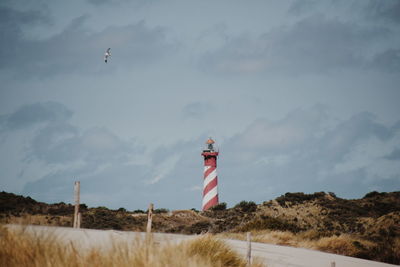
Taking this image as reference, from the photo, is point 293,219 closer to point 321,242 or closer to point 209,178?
point 321,242

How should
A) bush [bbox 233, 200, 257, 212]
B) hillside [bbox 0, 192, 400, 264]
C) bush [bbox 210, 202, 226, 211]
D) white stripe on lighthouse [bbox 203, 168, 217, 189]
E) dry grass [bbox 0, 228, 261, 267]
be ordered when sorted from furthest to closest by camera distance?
1. white stripe on lighthouse [bbox 203, 168, 217, 189]
2. bush [bbox 210, 202, 226, 211]
3. bush [bbox 233, 200, 257, 212]
4. hillside [bbox 0, 192, 400, 264]
5. dry grass [bbox 0, 228, 261, 267]

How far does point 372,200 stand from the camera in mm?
33281

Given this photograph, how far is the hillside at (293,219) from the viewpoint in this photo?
64.0 ft

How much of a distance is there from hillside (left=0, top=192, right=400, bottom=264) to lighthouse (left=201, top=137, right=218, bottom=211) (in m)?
1.46

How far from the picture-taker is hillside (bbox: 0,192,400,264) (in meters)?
19.5

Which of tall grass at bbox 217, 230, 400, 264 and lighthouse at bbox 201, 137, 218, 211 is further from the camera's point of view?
lighthouse at bbox 201, 137, 218, 211

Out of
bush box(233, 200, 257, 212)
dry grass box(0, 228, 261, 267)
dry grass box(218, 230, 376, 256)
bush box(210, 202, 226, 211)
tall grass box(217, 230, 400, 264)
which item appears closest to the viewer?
dry grass box(0, 228, 261, 267)

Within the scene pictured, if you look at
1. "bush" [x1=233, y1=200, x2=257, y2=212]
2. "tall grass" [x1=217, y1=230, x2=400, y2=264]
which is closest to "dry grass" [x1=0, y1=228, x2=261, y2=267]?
"tall grass" [x1=217, y1=230, x2=400, y2=264]

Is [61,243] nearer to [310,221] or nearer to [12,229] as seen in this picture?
Answer: [12,229]

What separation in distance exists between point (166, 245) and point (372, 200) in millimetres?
29787

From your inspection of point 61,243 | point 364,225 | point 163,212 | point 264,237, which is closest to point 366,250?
point 264,237

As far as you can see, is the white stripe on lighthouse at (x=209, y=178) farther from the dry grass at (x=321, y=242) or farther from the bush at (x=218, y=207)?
the dry grass at (x=321, y=242)

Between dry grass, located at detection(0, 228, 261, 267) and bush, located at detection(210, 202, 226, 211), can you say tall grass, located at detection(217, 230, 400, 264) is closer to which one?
dry grass, located at detection(0, 228, 261, 267)

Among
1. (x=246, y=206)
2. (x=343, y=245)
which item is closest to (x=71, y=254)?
(x=343, y=245)
